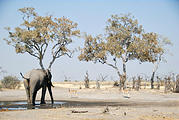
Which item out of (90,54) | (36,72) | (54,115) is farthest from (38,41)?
(54,115)

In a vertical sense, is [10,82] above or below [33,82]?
above

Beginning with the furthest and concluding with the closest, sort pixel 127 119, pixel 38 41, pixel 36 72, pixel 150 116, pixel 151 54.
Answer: pixel 151 54, pixel 38 41, pixel 36 72, pixel 150 116, pixel 127 119

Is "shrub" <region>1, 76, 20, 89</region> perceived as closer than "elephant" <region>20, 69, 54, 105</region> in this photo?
No

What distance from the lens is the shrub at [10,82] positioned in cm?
5672

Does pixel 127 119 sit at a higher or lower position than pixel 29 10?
lower

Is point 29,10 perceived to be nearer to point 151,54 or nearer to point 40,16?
point 40,16

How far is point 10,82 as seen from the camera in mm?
57438

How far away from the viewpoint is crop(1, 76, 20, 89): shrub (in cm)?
5672

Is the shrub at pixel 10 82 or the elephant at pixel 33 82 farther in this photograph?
the shrub at pixel 10 82

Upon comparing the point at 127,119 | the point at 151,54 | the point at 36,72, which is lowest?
the point at 127,119

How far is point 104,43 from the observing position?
50.3m

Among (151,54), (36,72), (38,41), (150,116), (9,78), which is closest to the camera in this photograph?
(150,116)

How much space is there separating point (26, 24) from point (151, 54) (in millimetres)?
19159

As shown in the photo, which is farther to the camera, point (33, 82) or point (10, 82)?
point (10, 82)
